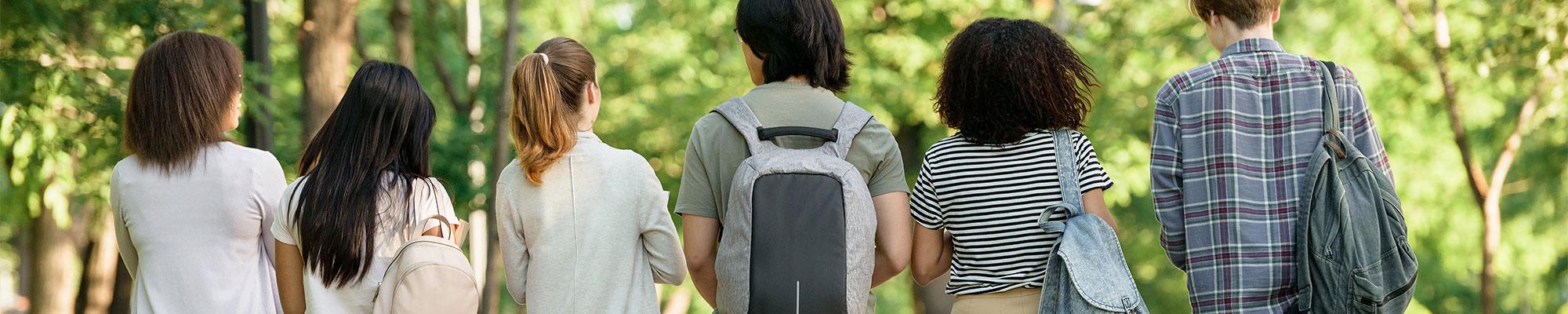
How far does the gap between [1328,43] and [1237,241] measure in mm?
11292

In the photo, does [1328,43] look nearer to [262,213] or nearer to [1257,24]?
[1257,24]

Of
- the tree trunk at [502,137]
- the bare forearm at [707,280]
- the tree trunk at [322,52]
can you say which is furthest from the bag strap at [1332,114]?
the tree trunk at [502,137]

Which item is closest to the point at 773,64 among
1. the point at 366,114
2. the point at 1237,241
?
the point at 366,114

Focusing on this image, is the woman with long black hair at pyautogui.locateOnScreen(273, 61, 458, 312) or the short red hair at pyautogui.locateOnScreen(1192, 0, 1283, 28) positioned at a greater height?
the short red hair at pyautogui.locateOnScreen(1192, 0, 1283, 28)

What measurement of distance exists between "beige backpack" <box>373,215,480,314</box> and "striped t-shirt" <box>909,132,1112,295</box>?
1211mm

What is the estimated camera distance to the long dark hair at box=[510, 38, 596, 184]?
3.31 m

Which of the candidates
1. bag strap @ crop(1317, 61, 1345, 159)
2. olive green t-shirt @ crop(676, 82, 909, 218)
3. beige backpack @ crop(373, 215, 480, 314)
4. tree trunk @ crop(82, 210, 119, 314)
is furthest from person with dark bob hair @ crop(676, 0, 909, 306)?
tree trunk @ crop(82, 210, 119, 314)

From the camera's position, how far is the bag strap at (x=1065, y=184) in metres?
3.22

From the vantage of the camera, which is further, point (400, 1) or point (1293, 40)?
point (1293, 40)

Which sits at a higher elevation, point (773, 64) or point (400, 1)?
point (773, 64)

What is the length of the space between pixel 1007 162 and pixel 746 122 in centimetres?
67

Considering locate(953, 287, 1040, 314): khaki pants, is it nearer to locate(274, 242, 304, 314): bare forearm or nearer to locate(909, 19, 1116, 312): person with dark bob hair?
locate(909, 19, 1116, 312): person with dark bob hair

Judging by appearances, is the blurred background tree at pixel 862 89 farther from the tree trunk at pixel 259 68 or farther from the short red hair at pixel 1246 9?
the short red hair at pixel 1246 9

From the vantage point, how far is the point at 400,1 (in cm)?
1200
